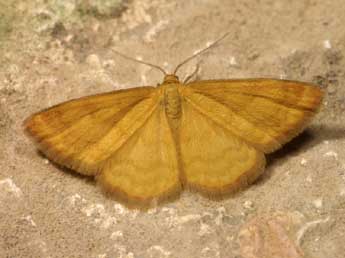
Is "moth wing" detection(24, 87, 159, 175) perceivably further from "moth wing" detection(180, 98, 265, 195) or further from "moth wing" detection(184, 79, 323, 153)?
"moth wing" detection(184, 79, 323, 153)

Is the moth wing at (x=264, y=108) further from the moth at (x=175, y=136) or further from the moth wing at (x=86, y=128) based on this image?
the moth wing at (x=86, y=128)

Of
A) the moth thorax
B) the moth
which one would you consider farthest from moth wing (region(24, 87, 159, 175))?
the moth thorax

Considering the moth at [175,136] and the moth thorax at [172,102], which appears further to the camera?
the moth thorax at [172,102]

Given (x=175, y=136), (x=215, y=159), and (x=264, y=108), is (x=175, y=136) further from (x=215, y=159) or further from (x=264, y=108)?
(x=264, y=108)

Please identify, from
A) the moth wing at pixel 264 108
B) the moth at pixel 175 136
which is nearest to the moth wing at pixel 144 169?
the moth at pixel 175 136

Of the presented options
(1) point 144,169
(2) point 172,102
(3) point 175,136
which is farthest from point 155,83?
(1) point 144,169

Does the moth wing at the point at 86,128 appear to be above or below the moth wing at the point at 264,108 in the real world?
above

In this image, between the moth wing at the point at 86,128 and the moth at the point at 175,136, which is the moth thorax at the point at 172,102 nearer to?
the moth at the point at 175,136
